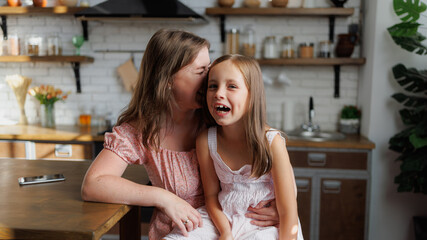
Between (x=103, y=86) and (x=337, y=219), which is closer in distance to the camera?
(x=337, y=219)

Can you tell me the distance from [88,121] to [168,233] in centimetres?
248

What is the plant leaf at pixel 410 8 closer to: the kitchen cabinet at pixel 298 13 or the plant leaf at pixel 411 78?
the plant leaf at pixel 411 78

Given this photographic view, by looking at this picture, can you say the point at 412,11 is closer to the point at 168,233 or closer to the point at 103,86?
the point at 168,233

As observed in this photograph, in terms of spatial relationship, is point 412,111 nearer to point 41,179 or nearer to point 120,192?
point 120,192

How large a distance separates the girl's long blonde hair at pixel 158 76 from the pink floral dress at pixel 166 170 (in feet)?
0.12

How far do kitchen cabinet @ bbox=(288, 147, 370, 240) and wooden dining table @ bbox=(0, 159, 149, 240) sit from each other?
1.60 meters

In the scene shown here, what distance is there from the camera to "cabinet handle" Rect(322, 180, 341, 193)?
2.86 m

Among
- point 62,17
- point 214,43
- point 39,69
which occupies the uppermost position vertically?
point 62,17

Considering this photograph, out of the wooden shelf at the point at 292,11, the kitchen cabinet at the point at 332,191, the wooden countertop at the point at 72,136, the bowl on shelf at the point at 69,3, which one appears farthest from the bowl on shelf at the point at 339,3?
the bowl on shelf at the point at 69,3

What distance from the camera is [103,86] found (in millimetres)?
3717

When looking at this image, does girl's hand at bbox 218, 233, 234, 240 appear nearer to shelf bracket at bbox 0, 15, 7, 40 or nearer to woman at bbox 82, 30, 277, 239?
woman at bbox 82, 30, 277, 239

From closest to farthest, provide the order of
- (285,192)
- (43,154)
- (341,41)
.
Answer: (285,192) < (43,154) < (341,41)

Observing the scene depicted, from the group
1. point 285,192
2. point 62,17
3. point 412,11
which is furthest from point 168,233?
point 62,17

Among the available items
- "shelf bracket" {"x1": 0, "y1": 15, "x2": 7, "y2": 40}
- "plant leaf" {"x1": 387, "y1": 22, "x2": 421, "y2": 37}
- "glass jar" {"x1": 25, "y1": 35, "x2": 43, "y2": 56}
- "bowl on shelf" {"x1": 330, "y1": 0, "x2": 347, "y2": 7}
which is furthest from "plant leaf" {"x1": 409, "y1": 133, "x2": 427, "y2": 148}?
"shelf bracket" {"x1": 0, "y1": 15, "x2": 7, "y2": 40}
